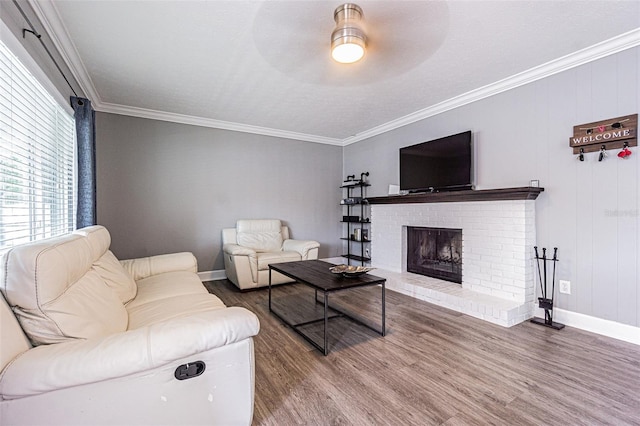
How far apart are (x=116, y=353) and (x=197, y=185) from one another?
3.59 meters

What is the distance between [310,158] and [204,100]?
2194mm

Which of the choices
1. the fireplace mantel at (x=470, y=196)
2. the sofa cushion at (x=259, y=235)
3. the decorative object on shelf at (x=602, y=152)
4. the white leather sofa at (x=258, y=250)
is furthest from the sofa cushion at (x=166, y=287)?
the decorative object on shelf at (x=602, y=152)

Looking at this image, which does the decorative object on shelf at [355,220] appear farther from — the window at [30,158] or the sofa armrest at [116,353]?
the sofa armrest at [116,353]

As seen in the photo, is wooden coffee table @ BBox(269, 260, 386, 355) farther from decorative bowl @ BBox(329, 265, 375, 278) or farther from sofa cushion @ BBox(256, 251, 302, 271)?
sofa cushion @ BBox(256, 251, 302, 271)

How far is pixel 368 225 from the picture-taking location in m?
5.24

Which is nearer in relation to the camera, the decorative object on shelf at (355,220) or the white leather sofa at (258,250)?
the white leather sofa at (258,250)

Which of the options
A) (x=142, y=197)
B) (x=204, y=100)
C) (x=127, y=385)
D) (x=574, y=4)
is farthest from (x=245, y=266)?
(x=574, y=4)

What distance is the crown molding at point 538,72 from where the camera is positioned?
2355 millimetres

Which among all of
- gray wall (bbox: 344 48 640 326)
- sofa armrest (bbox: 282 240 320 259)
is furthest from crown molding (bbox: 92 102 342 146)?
gray wall (bbox: 344 48 640 326)

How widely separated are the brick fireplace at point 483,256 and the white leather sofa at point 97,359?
2.55m

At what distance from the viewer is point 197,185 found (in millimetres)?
4395

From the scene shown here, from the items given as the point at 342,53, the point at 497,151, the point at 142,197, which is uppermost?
the point at 342,53

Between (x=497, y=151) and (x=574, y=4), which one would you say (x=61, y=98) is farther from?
(x=497, y=151)

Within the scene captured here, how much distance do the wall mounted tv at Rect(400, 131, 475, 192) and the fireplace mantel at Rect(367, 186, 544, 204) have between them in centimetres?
17
